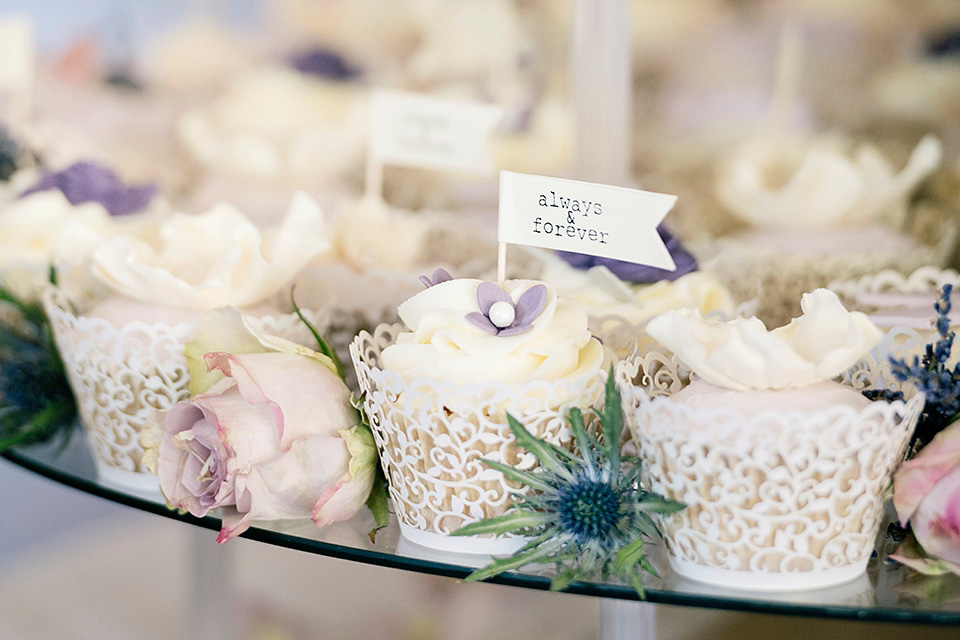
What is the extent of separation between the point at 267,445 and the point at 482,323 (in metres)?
0.16

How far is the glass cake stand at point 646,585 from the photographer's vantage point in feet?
1.69

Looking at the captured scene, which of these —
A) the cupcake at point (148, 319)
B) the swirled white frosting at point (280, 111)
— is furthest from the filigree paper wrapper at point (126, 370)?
the swirled white frosting at point (280, 111)

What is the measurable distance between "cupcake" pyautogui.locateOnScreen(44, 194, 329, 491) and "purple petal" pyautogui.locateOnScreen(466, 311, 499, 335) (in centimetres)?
18

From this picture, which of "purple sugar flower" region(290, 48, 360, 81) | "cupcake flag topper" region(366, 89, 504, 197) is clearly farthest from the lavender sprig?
"purple sugar flower" region(290, 48, 360, 81)

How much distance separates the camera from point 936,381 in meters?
0.57

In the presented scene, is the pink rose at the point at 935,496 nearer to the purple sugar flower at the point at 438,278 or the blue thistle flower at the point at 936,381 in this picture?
the blue thistle flower at the point at 936,381

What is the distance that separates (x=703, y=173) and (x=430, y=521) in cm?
114

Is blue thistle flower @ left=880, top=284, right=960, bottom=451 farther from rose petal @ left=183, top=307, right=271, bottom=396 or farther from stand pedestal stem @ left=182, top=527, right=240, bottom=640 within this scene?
stand pedestal stem @ left=182, top=527, right=240, bottom=640

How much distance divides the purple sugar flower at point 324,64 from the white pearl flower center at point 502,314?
1.36 metres

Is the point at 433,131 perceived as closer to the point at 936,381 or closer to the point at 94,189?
the point at 94,189

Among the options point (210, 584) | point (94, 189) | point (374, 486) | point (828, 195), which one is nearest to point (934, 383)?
point (374, 486)

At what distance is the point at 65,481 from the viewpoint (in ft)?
2.48

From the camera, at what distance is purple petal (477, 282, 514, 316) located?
599mm

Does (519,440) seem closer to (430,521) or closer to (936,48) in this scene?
(430,521)
